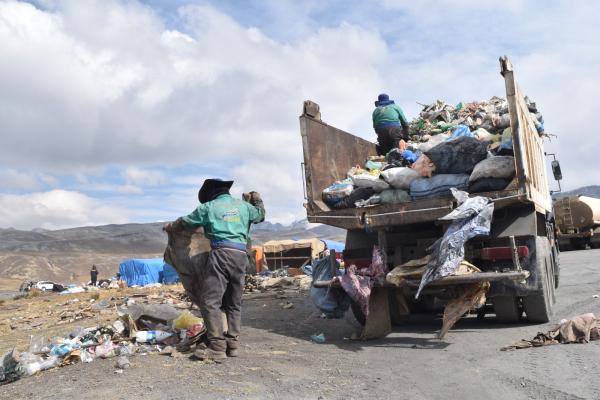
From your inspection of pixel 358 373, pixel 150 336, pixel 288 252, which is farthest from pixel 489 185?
pixel 288 252

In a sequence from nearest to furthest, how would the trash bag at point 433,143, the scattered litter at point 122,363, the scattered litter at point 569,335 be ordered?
the scattered litter at point 122,363 → the scattered litter at point 569,335 → the trash bag at point 433,143

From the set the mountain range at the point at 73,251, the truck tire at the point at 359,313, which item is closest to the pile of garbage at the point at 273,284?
the truck tire at the point at 359,313

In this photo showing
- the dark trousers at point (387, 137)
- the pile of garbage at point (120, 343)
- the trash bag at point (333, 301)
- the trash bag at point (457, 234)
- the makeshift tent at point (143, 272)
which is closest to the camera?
the pile of garbage at point (120, 343)

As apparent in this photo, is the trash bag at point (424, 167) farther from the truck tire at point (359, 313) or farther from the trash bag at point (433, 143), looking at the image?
the truck tire at point (359, 313)

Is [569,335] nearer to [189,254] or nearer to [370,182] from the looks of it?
[370,182]

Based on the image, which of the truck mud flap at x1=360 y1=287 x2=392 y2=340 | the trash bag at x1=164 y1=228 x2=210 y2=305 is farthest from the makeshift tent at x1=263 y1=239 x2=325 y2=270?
the trash bag at x1=164 y1=228 x2=210 y2=305

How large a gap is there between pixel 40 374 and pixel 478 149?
473cm

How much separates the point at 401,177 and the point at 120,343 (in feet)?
11.3

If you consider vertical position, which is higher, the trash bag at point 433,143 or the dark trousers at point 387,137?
the dark trousers at point 387,137

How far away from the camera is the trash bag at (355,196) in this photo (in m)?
6.00

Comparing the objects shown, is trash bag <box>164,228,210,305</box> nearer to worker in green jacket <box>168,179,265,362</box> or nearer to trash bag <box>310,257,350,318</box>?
worker in green jacket <box>168,179,265,362</box>

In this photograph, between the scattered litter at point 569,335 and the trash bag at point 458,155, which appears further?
the trash bag at point 458,155

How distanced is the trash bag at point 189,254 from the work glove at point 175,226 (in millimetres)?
27

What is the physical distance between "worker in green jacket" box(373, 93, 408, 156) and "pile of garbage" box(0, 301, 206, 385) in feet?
13.0
